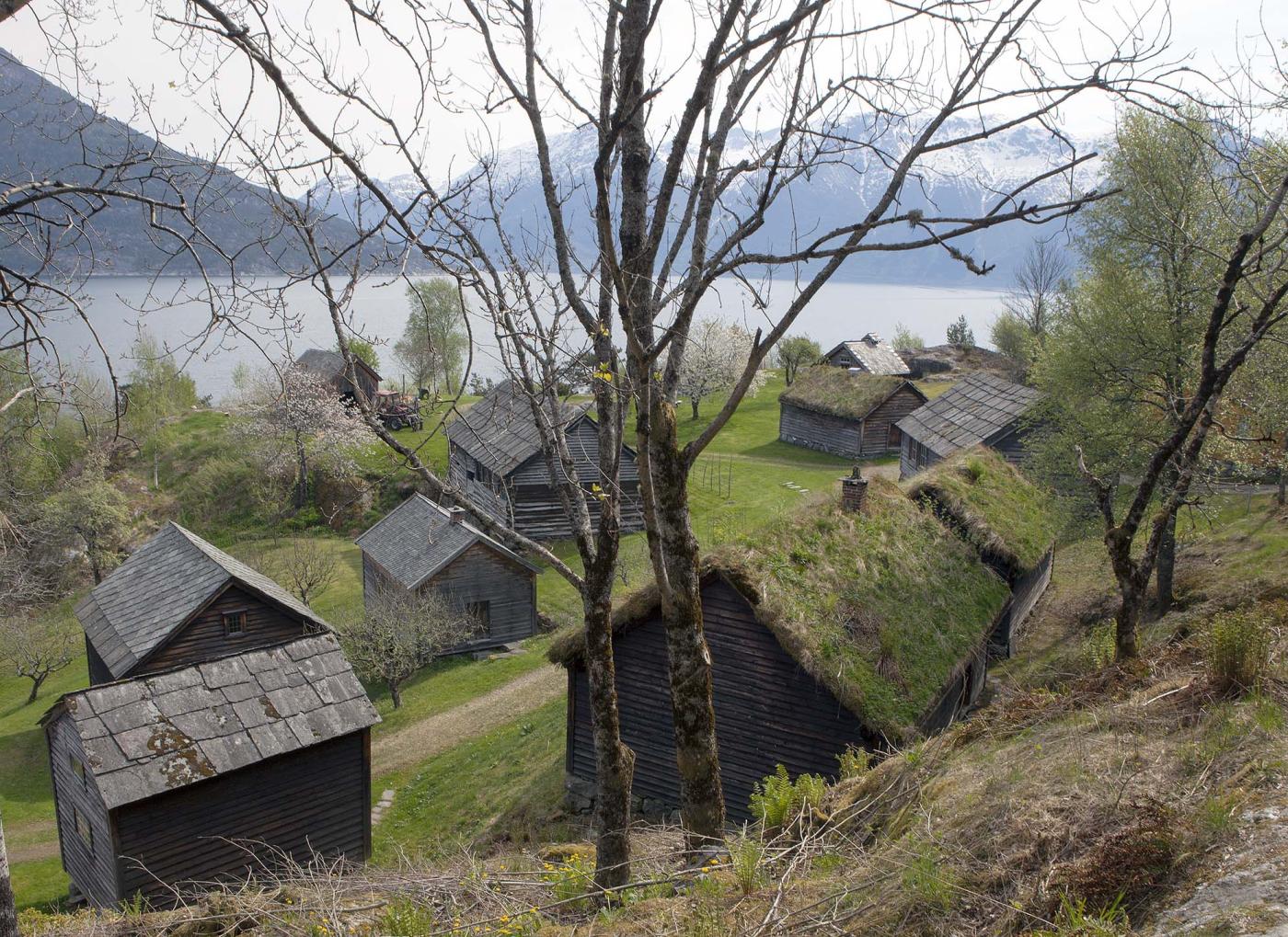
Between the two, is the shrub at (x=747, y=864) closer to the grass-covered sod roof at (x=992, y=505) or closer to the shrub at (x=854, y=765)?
the shrub at (x=854, y=765)

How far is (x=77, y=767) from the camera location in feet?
47.0

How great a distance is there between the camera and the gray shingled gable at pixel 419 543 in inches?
1089

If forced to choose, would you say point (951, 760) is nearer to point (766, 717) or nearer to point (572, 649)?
point (766, 717)

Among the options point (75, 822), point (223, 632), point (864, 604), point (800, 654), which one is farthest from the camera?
point (223, 632)

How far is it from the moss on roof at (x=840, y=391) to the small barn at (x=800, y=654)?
32.2 metres

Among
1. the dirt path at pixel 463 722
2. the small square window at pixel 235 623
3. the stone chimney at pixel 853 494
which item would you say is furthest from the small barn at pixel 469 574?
the stone chimney at pixel 853 494

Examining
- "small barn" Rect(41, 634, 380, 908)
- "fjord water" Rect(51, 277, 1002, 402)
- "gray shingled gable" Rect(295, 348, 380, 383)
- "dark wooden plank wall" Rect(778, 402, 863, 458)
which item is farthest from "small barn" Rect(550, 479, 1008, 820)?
"gray shingled gable" Rect(295, 348, 380, 383)

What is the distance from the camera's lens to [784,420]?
52.6 m

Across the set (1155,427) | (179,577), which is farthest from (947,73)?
(179,577)

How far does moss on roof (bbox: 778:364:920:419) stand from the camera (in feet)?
153

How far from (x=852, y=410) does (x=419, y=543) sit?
2638 cm

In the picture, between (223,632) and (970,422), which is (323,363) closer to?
(223,632)

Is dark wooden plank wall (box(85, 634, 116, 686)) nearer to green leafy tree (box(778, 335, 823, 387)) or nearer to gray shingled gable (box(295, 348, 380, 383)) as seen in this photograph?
gray shingled gable (box(295, 348, 380, 383))

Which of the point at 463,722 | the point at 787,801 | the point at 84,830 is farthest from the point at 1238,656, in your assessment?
the point at 463,722
